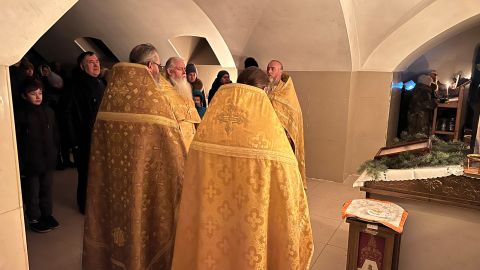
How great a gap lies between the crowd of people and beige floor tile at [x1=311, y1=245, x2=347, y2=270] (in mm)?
1002

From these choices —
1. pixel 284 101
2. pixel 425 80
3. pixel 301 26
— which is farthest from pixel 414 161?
pixel 425 80

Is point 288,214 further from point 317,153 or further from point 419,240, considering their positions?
point 317,153

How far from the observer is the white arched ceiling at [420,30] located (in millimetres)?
3939

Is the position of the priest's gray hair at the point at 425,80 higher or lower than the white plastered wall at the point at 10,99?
higher

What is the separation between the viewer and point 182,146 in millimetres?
2059

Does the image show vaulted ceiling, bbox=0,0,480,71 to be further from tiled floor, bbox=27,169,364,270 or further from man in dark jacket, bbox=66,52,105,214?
tiled floor, bbox=27,169,364,270

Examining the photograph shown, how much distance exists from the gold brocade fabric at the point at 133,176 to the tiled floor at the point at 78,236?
2.38ft

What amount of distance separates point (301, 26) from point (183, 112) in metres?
2.67

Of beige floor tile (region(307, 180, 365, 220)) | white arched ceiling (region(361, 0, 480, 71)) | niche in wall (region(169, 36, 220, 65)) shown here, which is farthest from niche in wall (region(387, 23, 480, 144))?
niche in wall (region(169, 36, 220, 65))

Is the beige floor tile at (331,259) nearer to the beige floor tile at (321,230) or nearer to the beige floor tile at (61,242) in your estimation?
the beige floor tile at (321,230)

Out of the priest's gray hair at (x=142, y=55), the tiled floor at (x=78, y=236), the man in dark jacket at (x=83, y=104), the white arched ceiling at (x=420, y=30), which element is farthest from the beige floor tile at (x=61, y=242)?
the white arched ceiling at (x=420, y=30)

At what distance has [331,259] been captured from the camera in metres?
2.69

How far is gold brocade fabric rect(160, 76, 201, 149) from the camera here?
8.11 ft

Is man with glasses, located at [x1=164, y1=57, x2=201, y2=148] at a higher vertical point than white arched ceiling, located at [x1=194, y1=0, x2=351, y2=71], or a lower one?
lower
